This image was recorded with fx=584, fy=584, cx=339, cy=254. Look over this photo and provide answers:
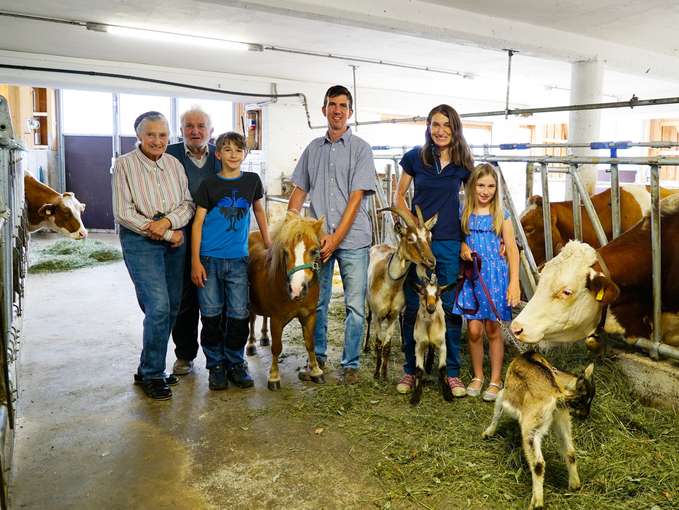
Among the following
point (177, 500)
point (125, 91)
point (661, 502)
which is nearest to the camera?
point (661, 502)

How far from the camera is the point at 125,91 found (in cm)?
1015

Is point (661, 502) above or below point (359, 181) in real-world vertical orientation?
below

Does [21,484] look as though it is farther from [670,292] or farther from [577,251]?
[670,292]

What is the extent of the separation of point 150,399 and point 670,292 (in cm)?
315

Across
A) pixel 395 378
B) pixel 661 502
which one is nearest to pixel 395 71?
pixel 395 378

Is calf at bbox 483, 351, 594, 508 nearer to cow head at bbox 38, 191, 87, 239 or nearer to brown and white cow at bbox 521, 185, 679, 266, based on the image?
brown and white cow at bbox 521, 185, 679, 266

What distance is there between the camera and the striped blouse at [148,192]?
3.45 meters

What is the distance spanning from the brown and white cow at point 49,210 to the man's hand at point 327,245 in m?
4.52

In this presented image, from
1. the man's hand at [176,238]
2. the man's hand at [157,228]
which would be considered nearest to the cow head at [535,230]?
the man's hand at [176,238]

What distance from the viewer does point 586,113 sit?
7.50m

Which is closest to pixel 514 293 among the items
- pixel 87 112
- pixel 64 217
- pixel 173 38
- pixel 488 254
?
pixel 488 254

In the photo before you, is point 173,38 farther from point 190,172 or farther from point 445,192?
point 445,192

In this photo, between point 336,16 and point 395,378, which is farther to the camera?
point 336,16

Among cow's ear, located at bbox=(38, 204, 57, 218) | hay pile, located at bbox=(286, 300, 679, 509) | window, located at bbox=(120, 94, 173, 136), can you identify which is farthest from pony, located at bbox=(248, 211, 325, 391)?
window, located at bbox=(120, 94, 173, 136)
